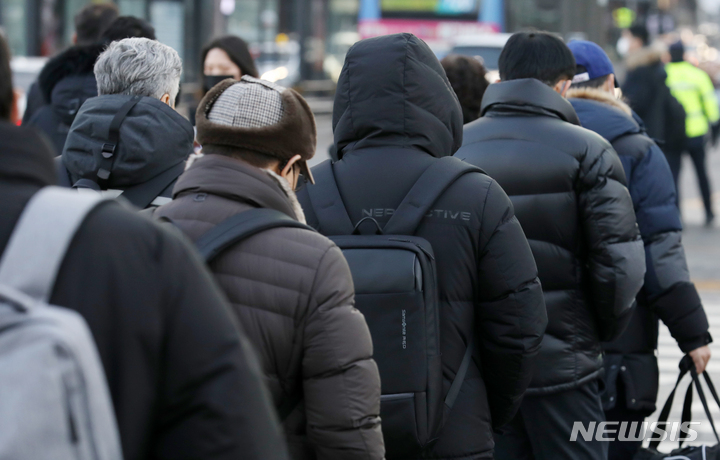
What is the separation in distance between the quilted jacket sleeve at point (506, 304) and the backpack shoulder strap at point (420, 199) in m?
0.13

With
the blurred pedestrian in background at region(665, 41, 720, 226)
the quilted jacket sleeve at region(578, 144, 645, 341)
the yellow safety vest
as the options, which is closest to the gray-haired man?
the quilted jacket sleeve at region(578, 144, 645, 341)

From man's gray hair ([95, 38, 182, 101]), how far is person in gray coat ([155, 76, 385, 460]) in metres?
1.15

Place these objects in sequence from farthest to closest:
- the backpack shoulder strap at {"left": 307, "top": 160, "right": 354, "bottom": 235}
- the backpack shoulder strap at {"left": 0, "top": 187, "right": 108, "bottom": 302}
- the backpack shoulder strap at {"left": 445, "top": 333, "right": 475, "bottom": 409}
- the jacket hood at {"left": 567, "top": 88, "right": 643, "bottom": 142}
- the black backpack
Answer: the jacket hood at {"left": 567, "top": 88, "right": 643, "bottom": 142}
the backpack shoulder strap at {"left": 307, "top": 160, "right": 354, "bottom": 235}
the backpack shoulder strap at {"left": 445, "top": 333, "right": 475, "bottom": 409}
the black backpack
the backpack shoulder strap at {"left": 0, "top": 187, "right": 108, "bottom": 302}

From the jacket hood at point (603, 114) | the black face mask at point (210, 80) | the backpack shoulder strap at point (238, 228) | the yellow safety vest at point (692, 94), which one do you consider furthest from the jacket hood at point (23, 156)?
the yellow safety vest at point (692, 94)

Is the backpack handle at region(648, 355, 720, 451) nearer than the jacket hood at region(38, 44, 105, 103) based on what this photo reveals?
Yes

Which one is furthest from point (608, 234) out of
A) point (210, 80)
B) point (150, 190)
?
point (210, 80)

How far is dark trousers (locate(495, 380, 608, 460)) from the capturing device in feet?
10.9

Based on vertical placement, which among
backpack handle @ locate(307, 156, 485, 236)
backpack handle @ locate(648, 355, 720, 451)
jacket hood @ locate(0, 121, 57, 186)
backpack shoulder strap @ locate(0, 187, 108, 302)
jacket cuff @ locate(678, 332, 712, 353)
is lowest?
backpack handle @ locate(648, 355, 720, 451)

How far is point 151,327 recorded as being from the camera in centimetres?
117

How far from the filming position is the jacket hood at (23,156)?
1.19m

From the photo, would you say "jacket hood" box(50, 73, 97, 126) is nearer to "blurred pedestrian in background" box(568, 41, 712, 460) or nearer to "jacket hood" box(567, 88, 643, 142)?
"jacket hood" box(567, 88, 643, 142)

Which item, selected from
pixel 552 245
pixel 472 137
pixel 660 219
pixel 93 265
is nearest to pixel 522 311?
pixel 552 245

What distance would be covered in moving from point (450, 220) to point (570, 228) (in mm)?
913

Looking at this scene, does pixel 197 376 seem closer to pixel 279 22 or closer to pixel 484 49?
pixel 484 49
